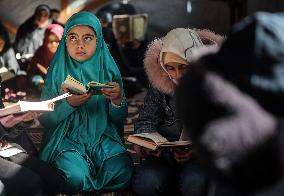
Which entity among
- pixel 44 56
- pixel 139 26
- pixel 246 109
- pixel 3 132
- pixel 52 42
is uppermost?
pixel 246 109

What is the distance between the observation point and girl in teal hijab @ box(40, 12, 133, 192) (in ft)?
8.59

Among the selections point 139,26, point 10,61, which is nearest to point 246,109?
point 10,61

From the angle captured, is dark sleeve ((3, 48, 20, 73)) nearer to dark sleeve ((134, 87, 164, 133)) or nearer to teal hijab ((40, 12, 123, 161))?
teal hijab ((40, 12, 123, 161))

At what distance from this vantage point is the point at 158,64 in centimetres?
255

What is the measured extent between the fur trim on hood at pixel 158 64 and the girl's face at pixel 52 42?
2.31m

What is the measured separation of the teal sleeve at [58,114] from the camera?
262 centimetres

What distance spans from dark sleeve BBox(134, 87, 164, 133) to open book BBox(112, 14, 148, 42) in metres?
3.83

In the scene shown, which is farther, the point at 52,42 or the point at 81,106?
the point at 52,42

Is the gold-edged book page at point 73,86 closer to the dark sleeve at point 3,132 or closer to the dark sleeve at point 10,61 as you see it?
the dark sleeve at point 3,132

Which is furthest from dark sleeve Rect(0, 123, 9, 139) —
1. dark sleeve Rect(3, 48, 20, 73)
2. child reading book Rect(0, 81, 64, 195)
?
dark sleeve Rect(3, 48, 20, 73)

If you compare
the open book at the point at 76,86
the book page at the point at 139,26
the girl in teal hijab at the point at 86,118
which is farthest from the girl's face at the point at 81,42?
the book page at the point at 139,26

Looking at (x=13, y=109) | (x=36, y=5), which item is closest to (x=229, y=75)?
(x=13, y=109)

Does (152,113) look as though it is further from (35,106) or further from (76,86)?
(35,106)

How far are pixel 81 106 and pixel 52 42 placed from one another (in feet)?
7.26
